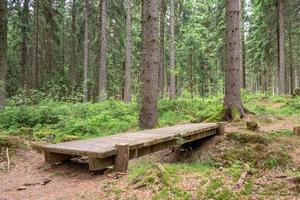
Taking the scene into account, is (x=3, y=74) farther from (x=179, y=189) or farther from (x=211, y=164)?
(x=179, y=189)

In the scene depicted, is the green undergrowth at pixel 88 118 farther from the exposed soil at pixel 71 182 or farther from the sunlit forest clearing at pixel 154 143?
the exposed soil at pixel 71 182

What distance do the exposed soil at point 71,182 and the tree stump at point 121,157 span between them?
197 mm

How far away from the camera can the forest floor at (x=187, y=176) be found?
489cm

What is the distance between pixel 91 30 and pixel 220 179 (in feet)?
82.2

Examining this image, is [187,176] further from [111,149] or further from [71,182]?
[71,182]

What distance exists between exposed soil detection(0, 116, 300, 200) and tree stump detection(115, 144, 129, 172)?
197 mm

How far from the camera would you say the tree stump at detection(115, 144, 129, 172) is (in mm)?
5703

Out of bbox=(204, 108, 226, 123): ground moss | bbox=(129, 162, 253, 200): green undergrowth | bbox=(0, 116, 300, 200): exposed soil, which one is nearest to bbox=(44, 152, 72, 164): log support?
bbox=(0, 116, 300, 200): exposed soil

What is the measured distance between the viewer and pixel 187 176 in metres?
5.45

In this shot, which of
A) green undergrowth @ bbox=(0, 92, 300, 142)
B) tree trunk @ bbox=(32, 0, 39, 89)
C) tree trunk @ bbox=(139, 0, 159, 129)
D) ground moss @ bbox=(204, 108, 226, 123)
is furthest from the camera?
tree trunk @ bbox=(32, 0, 39, 89)

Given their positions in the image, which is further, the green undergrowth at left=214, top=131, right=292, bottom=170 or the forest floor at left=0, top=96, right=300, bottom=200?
the green undergrowth at left=214, top=131, right=292, bottom=170

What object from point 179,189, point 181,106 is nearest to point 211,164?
point 179,189

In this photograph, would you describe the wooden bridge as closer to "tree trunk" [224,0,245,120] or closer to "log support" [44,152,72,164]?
"log support" [44,152,72,164]

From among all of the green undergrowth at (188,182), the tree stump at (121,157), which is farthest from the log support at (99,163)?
the green undergrowth at (188,182)
